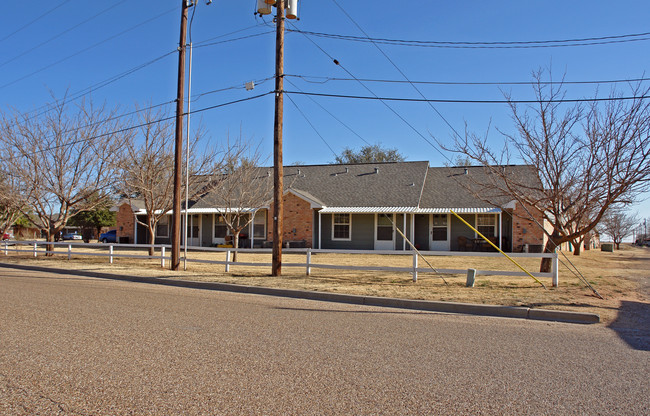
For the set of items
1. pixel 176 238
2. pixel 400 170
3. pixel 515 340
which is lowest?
pixel 515 340

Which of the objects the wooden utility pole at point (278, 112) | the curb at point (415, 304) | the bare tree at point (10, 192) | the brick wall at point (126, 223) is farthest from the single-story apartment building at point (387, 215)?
the curb at point (415, 304)

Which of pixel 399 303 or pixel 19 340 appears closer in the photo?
pixel 19 340

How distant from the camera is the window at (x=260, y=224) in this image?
98.6 feet

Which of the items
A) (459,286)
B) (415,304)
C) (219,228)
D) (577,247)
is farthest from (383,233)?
(415,304)

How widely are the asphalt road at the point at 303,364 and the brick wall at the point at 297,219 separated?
61.2 ft

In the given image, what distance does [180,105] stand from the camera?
1683 cm

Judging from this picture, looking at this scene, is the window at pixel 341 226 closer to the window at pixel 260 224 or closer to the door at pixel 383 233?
the door at pixel 383 233

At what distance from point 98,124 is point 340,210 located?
12.8 m

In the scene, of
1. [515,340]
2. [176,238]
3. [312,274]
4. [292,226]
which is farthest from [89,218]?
[515,340]

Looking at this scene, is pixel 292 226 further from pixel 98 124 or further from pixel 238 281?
pixel 238 281

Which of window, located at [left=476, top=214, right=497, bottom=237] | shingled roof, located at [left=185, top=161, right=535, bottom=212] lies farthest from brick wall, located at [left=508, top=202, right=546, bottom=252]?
shingled roof, located at [left=185, top=161, right=535, bottom=212]

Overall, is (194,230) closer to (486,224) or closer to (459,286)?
(486,224)

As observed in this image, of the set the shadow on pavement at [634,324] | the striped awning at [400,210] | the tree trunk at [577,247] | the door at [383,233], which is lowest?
the shadow on pavement at [634,324]

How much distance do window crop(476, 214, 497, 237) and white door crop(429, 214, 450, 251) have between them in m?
1.68
